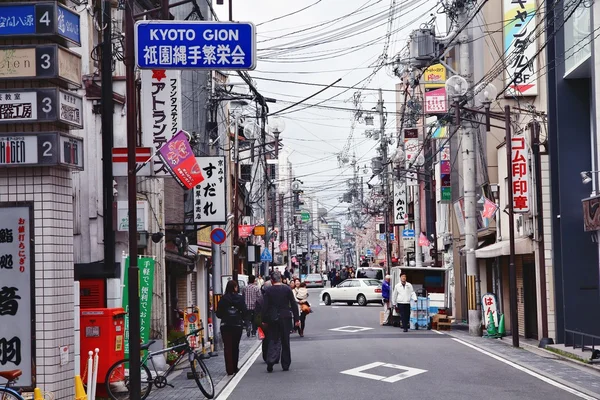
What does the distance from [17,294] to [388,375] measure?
7882mm

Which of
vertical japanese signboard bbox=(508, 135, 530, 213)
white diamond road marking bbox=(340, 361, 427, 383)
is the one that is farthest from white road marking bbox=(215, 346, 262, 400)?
vertical japanese signboard bbox=(508, 135, 530, 213)

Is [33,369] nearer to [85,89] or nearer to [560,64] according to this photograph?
[85,89]

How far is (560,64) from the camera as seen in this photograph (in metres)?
25.9

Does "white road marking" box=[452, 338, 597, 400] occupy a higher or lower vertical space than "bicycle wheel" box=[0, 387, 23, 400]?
lower

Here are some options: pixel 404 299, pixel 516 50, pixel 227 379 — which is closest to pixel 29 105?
pixel 227 379

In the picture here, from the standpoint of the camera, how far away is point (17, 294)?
1330 cm

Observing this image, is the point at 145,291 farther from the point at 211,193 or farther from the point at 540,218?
Result: the point at 540,218

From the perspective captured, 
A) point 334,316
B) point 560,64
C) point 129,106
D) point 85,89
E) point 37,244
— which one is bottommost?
point 334,316

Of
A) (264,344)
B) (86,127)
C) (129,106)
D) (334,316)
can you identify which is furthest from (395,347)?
(334,316)

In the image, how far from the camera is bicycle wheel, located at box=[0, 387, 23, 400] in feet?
37.1

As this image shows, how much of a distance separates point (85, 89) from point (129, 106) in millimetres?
5289

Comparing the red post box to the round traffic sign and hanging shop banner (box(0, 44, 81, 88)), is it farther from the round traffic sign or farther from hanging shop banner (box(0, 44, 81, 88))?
the round traffic sign

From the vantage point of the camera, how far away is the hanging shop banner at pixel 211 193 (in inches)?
1069

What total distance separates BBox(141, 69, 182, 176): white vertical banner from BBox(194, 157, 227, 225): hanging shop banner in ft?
22.7
